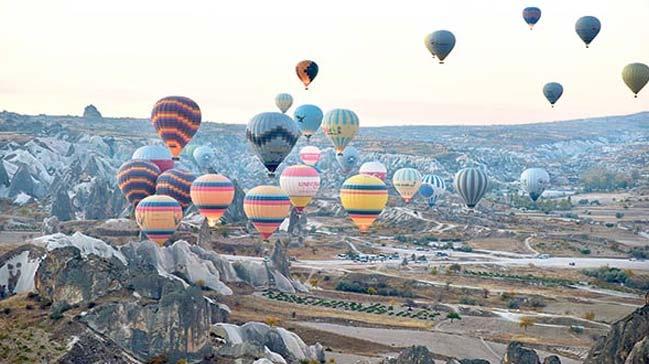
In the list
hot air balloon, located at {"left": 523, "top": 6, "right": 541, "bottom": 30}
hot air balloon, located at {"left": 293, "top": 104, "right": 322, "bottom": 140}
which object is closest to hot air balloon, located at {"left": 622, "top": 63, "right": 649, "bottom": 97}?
hot air balloon, located at {"left": 523, "top": 6, "right": 541, "bottom": 30}

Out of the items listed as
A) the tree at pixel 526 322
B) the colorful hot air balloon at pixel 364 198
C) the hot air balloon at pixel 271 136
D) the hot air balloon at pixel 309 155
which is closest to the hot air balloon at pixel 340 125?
the colorful hot air balloon at pixel 364 198

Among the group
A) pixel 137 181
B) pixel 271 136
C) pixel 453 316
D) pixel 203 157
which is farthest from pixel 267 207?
pixel 203 157

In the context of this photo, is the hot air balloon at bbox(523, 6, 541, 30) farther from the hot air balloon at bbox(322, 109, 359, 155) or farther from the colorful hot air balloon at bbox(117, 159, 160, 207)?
the colorful hot air balloon at bbox(117, 159, 160, 207)

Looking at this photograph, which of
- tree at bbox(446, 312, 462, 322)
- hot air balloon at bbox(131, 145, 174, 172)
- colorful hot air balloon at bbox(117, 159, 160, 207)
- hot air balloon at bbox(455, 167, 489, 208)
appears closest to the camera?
tree at bbox(446, 312, 462, 322)

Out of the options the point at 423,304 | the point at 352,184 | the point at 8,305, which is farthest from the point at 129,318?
the point at 352,184

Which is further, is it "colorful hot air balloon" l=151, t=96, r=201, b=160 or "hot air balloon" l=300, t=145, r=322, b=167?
"hot air balloon" l=300, t=145, r=322, b=167

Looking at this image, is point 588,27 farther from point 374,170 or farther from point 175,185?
point 374,170

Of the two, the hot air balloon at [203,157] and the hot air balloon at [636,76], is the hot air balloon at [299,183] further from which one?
the hot air balloon at [203,157]
